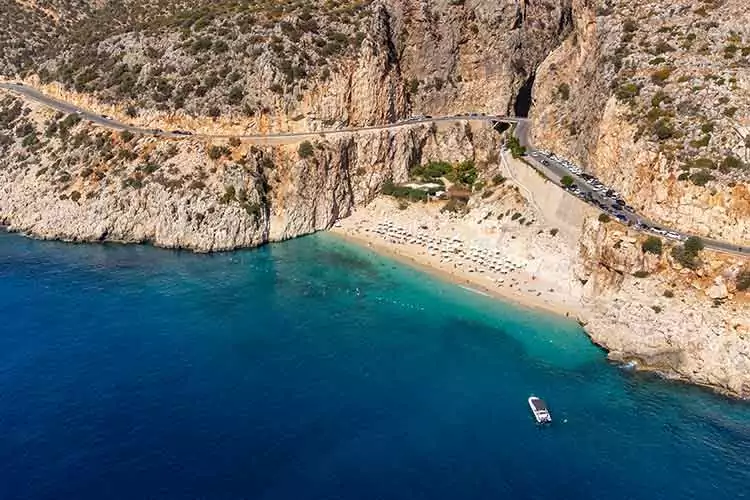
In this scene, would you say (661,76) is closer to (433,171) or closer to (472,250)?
(472,250)

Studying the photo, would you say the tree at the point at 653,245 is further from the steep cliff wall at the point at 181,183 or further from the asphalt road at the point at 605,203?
the steep cliff wall at the point at 181,183

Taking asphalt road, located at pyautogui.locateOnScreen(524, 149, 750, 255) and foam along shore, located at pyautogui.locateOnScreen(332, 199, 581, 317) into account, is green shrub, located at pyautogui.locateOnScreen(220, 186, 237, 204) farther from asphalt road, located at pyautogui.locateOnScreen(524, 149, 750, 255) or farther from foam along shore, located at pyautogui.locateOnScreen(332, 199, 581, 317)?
asphalt road, located at pyautogui.locateOnScreen(524, 149, 750, 255)

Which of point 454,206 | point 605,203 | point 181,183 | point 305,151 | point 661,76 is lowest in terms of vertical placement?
point 454,206

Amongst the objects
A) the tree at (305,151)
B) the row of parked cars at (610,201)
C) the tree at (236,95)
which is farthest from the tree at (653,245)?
the tree at (236,95)

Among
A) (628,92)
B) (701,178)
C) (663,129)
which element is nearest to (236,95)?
(628,92)

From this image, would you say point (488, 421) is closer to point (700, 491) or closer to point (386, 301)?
point (700, 491)

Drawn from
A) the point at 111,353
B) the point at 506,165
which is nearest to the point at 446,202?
the point at 506,165
